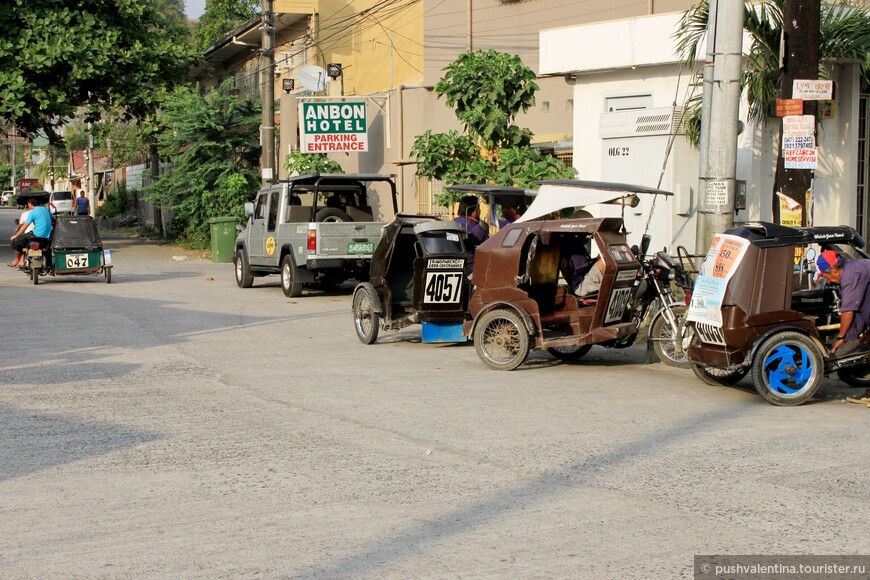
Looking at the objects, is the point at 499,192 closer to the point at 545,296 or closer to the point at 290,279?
the point at 545,296

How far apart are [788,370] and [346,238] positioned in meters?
11.1

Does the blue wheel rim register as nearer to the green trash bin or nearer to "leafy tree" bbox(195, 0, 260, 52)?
the green trash bin

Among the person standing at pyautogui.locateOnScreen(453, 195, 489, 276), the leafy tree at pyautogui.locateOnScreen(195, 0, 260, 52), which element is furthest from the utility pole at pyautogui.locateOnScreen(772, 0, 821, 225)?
the leafy tree at pyautogui.locateOnScreen(195, 0, 260, 52)

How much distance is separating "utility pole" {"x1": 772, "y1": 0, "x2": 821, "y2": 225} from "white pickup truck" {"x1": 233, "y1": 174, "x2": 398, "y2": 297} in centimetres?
873

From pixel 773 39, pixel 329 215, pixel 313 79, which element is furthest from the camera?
pixel 313 79

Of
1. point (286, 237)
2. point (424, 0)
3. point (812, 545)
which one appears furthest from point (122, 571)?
point (424, 0)

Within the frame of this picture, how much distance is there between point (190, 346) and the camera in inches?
539

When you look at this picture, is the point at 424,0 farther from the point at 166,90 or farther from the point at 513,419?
the point at 513,419

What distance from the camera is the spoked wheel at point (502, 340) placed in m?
11.6

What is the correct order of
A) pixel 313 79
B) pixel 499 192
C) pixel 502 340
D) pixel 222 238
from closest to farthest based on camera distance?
pixel 502 340
pixel 499 192
pixel 222 238
pixel 313 79

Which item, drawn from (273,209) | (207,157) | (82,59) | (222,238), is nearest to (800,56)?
(273,209)

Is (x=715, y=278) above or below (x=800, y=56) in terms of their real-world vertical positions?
below

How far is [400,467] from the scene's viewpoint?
24.0 feet

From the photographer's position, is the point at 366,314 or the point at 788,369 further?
the point at 366,314
